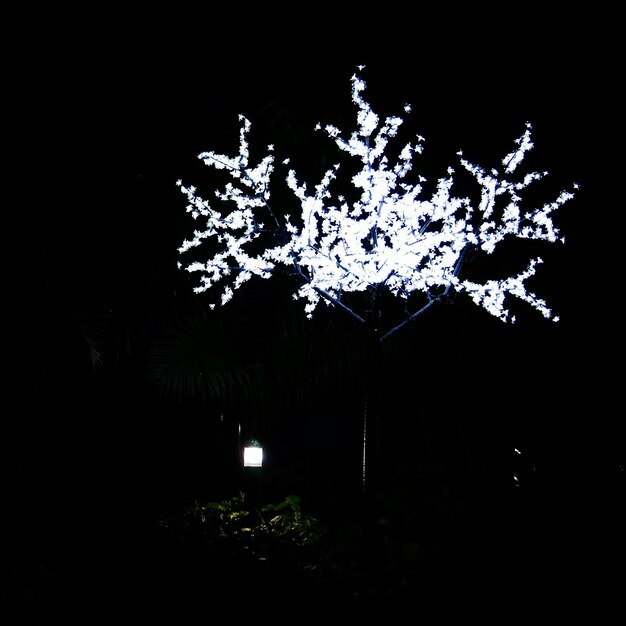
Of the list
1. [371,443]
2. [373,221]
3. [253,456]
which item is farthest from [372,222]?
[253,456]

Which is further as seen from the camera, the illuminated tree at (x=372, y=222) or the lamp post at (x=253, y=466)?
the lamp post at (x=253, y=466)


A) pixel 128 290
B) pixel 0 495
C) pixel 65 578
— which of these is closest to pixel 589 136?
pixel 128 290

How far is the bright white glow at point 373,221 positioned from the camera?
3.86 meters

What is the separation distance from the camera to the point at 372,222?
3.89 meters

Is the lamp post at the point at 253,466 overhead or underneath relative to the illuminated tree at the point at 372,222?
underneath

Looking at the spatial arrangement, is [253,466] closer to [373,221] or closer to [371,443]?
[371,443]

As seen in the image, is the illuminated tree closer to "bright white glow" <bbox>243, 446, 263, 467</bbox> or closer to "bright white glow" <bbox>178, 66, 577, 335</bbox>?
"bright white glow" <bbox>178, 66, 577, 335</bbox>

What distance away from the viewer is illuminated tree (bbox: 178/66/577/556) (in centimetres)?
387

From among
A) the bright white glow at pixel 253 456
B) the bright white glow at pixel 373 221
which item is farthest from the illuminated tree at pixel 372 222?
the bright white glow at pixel 253 456

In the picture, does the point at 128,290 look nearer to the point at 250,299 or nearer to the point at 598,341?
the point at 250,299

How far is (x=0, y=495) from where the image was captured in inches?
197

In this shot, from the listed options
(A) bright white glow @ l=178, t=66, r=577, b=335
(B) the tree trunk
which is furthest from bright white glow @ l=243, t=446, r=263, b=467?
(A) bright white glow @ l=178, t=66, r=577, b=335

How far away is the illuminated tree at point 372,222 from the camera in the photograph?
12.7 ft

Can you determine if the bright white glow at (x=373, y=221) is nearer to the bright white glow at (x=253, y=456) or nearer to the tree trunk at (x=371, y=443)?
the tree trunk at (x=371, y=443)
